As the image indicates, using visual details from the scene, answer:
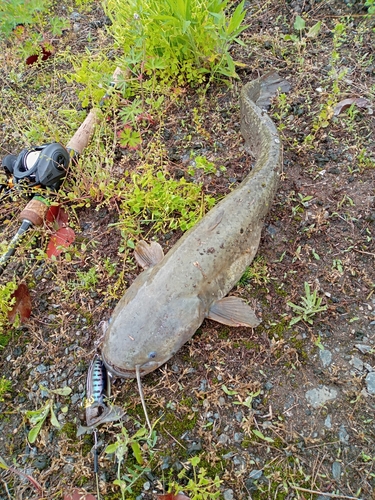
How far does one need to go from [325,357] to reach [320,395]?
0.27 metres

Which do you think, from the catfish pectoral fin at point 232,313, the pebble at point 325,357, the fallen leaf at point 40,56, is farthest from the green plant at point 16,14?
the pebble at point 325,357

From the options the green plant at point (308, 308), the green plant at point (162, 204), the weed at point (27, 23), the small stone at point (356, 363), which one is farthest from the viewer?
the weed at point (27, 23)

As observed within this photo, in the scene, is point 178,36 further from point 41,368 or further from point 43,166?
point 41,368

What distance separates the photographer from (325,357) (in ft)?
9.38

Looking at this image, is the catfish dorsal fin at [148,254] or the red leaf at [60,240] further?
the red leaf at [60,240]

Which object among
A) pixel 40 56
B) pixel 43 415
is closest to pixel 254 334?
pixel 43 415

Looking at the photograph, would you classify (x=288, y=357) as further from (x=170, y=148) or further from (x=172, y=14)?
(x=172, y=14)

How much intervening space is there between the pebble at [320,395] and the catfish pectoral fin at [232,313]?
22.6 inches

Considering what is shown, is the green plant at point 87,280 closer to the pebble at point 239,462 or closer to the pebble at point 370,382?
the pebble at point 239,462

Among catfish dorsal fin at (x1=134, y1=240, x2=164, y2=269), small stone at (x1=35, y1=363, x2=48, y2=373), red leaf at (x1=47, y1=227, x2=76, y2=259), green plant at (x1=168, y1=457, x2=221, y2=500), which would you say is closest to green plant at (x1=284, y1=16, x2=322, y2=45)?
catfish dorsal fin at (x1=134, y1=240, x2=164, y2=269)

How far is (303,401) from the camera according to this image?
8.90 feet

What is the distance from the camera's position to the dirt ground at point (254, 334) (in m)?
2.54

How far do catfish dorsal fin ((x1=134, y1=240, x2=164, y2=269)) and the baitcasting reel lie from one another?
41.9 inches

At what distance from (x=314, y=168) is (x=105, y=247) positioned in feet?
6.63
